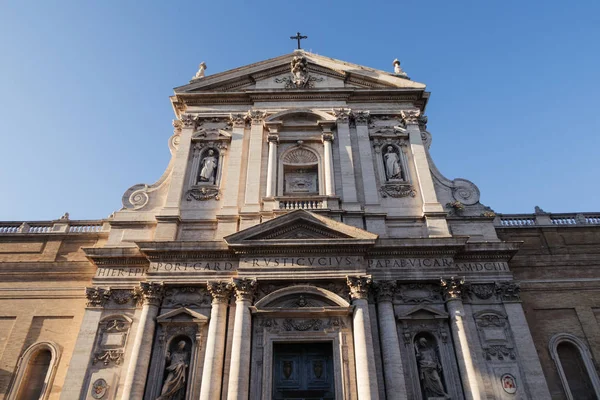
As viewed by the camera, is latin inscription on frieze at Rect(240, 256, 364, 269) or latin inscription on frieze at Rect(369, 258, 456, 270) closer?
latin inscription on frieze at Rect(240, 256, 364, 269)

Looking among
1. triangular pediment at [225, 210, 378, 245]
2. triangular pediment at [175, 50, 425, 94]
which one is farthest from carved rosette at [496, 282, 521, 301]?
triangular pediment at [175, 50, 425, 94]

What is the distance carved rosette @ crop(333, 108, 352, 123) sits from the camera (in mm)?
19266

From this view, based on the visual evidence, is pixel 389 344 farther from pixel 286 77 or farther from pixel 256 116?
pixel 286 77

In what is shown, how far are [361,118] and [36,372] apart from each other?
46.7 feet

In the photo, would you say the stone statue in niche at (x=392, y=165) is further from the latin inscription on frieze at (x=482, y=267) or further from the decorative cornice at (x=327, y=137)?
the latin inscription on frieze at (x=482, y=267)

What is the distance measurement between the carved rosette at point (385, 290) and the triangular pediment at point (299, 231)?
1.36 m

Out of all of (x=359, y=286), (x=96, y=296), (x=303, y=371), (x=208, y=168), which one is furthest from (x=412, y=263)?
(x=96, y=296)

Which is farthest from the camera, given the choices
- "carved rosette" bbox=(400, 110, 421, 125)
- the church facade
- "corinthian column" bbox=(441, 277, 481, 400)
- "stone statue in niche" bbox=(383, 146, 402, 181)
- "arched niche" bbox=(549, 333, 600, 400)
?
"carved rosette" bbox=(400, 110, 421, 125)

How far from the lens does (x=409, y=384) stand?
13.2 m

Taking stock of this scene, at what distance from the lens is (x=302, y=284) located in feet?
47.9

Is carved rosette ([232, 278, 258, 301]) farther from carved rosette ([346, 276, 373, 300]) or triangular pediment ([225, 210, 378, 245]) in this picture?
carved rosette ([346, 276, 373, 300])

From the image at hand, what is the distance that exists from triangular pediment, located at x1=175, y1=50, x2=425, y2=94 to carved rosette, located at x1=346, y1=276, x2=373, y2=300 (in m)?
9.14

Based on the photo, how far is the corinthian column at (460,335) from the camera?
→ 13.0 m

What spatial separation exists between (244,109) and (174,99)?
3.12 metres
